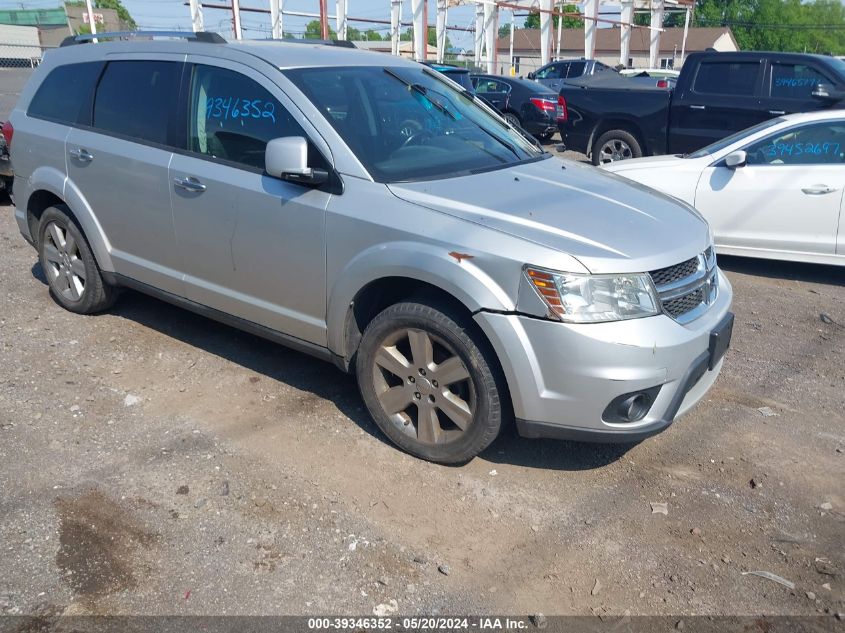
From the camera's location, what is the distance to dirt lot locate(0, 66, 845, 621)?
3.00 metres

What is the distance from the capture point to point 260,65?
4168 millimetres

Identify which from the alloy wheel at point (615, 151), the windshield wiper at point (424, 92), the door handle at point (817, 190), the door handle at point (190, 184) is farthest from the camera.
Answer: the alloy wheel at point (615, 151)

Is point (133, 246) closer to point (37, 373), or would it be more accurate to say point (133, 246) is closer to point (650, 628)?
point (37, 373)

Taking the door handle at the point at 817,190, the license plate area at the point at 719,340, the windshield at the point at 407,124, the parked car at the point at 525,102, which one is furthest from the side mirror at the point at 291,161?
the parked car at the point at 525,102

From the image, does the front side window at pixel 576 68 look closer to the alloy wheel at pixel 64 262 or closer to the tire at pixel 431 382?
the alloy wheel at pixel 64 262

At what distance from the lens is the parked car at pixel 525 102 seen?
16328mm

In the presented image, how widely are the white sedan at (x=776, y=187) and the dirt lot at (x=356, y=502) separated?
2044 mm

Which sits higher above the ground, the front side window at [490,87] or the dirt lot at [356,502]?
the front side window at [490,87]

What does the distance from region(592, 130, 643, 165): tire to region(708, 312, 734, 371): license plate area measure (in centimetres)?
757

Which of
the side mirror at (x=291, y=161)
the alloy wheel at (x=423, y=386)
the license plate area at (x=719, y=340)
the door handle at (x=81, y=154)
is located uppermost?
the side mirror at (x=291, y=161)

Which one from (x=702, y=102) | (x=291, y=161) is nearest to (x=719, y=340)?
(x=291, y=161)

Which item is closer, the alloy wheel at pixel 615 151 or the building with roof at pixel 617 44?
the alloy wheel at pixel 615 151

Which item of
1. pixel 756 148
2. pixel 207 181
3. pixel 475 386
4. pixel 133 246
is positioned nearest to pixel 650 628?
pixel 475 386

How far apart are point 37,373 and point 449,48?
199ft
